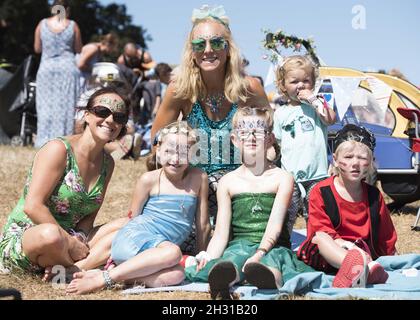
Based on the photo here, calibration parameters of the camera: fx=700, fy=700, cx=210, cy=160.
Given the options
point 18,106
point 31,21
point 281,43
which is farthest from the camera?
point 31,21

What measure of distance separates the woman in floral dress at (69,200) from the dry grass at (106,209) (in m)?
0.19

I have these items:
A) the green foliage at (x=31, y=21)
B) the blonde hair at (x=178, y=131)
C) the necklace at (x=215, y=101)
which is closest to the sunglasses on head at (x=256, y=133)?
the blonde hair at (x=178, y=131)

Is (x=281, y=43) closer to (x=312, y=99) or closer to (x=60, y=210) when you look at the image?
(x=312, y=99)

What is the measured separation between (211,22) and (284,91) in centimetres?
76

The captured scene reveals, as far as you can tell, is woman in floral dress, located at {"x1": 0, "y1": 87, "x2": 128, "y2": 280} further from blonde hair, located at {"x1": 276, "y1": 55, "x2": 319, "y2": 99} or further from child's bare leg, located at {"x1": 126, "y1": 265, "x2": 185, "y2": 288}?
blonde hair, located at {"x1": 276, "y1": 55, "x2": 319, "y2": 99}

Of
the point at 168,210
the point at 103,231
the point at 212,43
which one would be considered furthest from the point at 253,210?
the point at 212,43

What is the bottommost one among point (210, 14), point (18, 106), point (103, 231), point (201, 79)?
point (103, 231)

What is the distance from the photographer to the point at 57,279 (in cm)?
400

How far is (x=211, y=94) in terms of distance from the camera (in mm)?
4820

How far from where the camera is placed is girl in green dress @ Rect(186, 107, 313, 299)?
13.0 feet

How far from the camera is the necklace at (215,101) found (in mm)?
4793

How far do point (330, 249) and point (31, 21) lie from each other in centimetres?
2979
